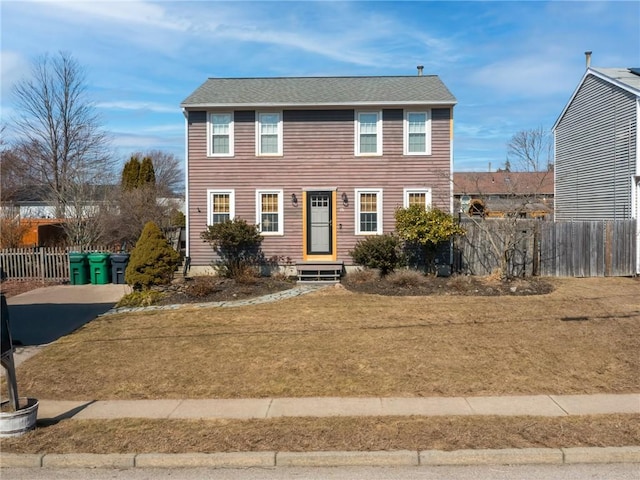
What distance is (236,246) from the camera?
1717 centimetres

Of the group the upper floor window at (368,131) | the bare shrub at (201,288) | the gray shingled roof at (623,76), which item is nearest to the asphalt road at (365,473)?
the bare shrub at (201,288)

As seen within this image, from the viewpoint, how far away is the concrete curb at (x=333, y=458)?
5.14 m

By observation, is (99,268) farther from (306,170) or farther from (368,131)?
(368,131)

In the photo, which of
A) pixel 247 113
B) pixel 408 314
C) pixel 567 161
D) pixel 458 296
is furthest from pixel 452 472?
pixel 567 161

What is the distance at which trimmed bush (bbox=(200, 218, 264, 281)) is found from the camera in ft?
54.5

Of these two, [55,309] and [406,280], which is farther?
[406,280]

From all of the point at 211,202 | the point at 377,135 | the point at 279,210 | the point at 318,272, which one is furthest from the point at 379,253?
the point at 211,202

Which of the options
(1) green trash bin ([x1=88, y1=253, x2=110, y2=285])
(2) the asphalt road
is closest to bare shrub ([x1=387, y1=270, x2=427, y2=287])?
(1) green trash bin ([x1=88, y1=253, x2=110, y2=285])

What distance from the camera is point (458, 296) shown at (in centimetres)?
1365

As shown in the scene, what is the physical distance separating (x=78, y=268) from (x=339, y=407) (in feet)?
43.4

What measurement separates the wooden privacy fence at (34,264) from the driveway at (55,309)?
1.13 m

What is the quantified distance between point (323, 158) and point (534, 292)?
7.83 metres

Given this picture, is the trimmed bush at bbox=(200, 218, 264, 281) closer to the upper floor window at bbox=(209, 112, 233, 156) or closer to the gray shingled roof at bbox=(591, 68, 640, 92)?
the upper floor window at bbox=(209, 112, 233, 156)

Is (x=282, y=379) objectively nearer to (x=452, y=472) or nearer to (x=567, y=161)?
(x=452, y=472)
